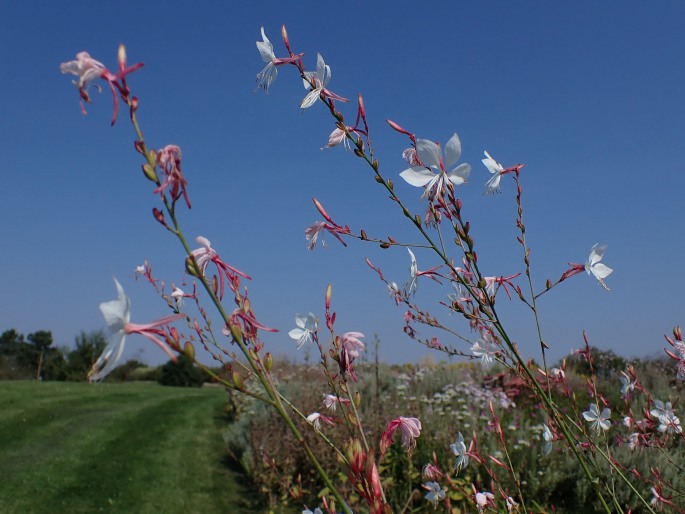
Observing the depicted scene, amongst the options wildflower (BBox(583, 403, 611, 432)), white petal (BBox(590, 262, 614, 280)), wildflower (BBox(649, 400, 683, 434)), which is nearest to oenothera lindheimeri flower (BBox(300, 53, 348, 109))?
white petal (BBox(590, 262, 614, 280))

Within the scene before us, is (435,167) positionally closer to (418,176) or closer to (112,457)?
(418,176)

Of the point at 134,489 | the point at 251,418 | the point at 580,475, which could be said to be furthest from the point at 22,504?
the point at 580,475

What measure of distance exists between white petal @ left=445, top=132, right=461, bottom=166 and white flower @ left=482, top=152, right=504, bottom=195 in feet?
1.63

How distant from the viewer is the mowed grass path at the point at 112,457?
6305 millimetres

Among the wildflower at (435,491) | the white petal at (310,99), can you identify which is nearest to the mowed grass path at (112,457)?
the wildflower at (435,491)

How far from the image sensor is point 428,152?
60.0 inches

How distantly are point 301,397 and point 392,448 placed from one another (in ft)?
6.22

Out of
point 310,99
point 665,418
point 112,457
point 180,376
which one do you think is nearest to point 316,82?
point 310,99

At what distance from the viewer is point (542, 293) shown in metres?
2.12

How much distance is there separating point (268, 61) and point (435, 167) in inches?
23.0

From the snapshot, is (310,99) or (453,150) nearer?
(453,150)

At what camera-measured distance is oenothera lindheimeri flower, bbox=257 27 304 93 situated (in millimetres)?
1713

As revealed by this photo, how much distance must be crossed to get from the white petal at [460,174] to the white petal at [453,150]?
0.07 feet

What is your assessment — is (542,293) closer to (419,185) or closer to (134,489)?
(419,185)
